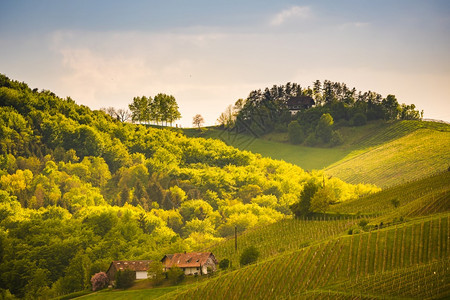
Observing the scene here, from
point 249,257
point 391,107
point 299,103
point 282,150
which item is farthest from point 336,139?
point 249,257

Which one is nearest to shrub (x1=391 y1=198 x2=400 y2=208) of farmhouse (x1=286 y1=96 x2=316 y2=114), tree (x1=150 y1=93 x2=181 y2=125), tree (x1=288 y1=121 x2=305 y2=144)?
tree (x1=288 y1=121 x2=305 y2=144)

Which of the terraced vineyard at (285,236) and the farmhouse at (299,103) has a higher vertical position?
the farmhouse at (299,103)

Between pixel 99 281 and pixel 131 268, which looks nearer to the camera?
pixel 131 268

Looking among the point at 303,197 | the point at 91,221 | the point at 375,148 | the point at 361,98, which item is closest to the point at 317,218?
the point at 303,197

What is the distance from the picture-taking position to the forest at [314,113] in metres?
164

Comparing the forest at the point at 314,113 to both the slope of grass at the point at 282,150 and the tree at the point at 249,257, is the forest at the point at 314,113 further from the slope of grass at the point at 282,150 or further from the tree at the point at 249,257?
the tree at the point at 249,257

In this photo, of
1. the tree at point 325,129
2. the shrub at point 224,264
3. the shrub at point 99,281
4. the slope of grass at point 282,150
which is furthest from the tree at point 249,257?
the tree at point 325,129

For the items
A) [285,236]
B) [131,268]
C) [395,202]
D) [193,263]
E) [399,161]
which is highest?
[399,161]

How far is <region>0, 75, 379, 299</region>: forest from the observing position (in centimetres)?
9500

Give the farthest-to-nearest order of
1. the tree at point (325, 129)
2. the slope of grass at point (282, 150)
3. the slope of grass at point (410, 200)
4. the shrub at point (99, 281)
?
the tree at point (325, 129), the slope of grass at point (282, 150), the shrub at point (99, 281), the slope of grass at point (410, 200)

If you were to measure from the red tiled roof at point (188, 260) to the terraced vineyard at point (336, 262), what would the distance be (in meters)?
9.49

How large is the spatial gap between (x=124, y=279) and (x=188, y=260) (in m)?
7.29

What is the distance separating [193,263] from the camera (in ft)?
237

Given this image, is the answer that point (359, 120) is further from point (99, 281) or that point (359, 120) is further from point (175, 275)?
point (175, 275)
